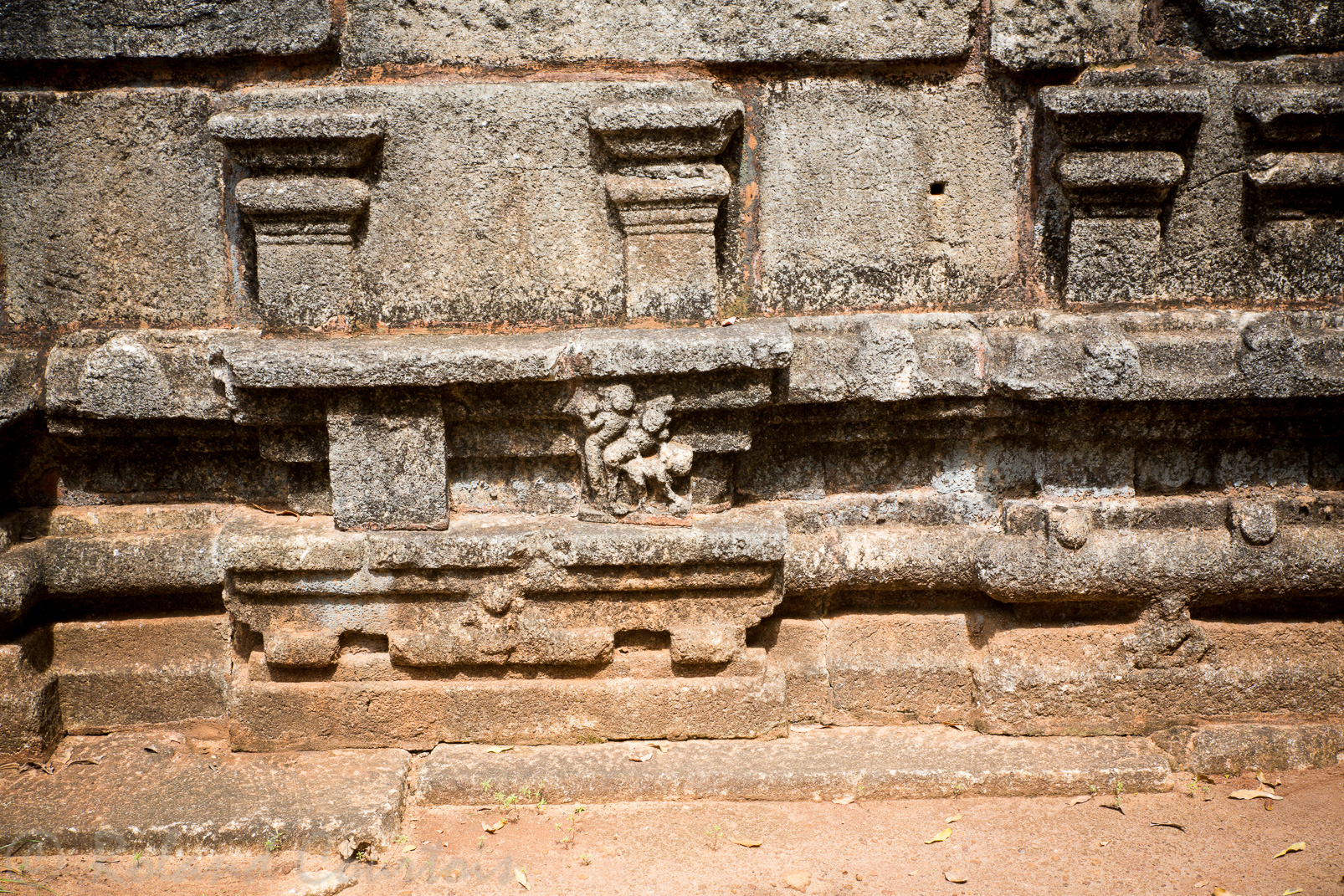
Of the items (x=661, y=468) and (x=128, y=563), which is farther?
(x=128, y=563)

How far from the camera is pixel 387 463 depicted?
10.8ft

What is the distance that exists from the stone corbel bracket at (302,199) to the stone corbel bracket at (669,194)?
767 mm

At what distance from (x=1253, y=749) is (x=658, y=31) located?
301 centimetres

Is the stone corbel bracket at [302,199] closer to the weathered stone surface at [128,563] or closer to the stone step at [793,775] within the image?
the weathered stone surface at [128,563]

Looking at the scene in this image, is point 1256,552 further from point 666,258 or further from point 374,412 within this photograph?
point 374,412

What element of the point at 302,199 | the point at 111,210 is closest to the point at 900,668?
the point at 302,199

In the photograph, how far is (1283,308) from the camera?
11.2 feet

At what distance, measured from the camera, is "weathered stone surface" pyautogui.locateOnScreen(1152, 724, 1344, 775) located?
10.9ft

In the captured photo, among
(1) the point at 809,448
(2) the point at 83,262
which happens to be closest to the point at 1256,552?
(1) the point at 809,448

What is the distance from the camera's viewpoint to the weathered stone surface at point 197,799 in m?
3.05

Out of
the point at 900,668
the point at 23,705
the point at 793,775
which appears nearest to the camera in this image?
the point at 793,775

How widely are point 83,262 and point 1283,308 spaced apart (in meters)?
3.99

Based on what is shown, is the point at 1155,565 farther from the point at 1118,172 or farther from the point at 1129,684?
the point at 1118,172

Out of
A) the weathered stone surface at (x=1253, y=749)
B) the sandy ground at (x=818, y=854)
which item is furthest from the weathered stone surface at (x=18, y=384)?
the weathered stone surface at (x=1253, y=749)
